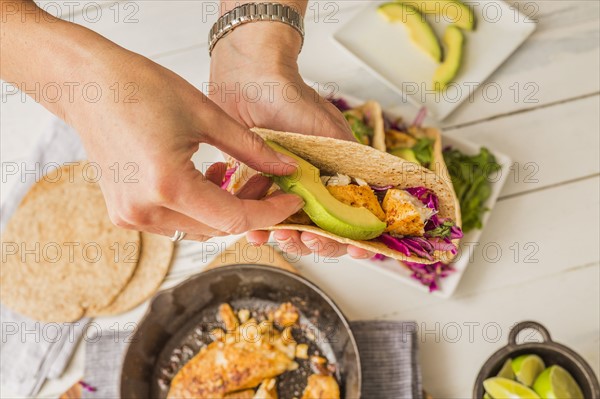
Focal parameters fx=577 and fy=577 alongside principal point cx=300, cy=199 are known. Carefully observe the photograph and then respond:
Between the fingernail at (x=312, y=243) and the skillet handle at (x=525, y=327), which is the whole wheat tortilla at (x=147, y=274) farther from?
the skillet handle at (x=525, y=327)

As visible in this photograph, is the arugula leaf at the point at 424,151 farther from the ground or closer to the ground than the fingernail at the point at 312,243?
farther from the ground

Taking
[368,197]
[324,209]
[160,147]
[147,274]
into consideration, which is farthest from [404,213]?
[147,274]

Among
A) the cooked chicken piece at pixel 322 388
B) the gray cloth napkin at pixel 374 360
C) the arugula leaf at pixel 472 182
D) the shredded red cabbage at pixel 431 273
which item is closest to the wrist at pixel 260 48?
the arugula leaf at pixel 472 182

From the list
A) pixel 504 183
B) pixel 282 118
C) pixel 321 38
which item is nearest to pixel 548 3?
pixel 504 183

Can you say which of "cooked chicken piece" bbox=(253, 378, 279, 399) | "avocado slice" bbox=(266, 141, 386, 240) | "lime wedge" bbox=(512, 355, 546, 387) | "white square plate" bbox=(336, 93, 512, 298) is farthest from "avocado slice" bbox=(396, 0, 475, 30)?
"cooked chicken piece" bbox=(253, 378, 279, 399)

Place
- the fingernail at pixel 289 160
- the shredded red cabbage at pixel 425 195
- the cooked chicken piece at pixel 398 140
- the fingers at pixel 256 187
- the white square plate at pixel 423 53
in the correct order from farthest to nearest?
1. the white square plate at pixel 423 53
2. the cooked chicken piece at pixel 398 140
3. the shredded red cabbage at pixel 425 195
4. the fingers at pixel 256 187
5. the fingernail at pixel 289 160

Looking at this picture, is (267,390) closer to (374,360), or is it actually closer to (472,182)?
(374,360)

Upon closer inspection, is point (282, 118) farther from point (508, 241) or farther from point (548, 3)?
point (548, 3)
